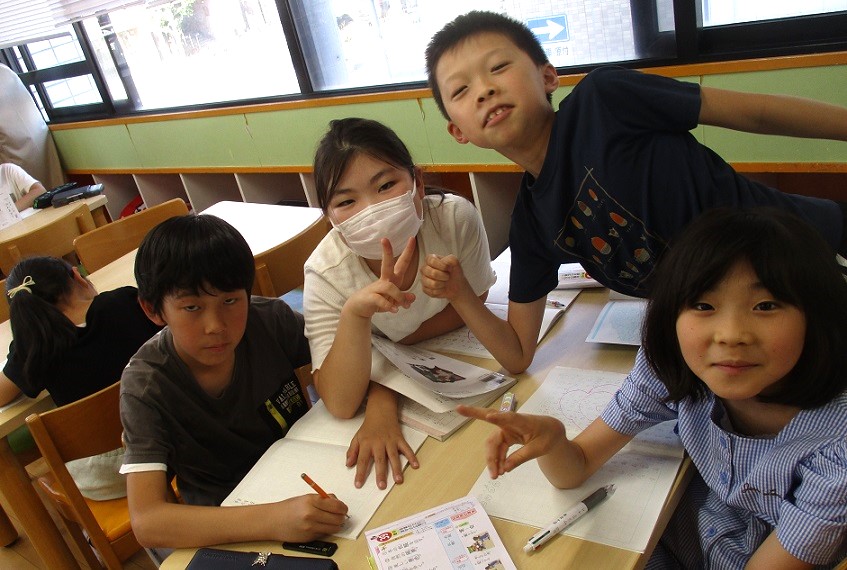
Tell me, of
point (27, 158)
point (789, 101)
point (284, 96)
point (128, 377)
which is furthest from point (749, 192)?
point (27, 158)

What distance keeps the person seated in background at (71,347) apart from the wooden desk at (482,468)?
857mm

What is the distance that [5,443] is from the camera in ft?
5.89

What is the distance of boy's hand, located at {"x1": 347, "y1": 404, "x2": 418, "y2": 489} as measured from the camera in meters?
1.10

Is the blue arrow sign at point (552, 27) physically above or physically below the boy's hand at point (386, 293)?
above

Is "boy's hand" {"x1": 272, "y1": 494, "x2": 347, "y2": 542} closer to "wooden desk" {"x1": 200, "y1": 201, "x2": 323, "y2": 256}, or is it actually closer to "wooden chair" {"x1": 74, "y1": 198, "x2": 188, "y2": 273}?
"wooden desk" {"x1": 200, "y1": 201, "x2": 323, "y2": 256}

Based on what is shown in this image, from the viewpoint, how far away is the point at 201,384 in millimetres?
1393

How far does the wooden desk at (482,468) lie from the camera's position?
0.87 metres

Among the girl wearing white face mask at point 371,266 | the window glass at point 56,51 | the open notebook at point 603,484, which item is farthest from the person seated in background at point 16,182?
the open notebook at point 603,484

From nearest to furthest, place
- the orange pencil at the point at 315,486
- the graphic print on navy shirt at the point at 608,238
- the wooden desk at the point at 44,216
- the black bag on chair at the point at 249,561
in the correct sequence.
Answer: the black bag on chair at the point at 249,561, the orange pencil at the point at 315,486, the graphic print on navy shirt at the point at 608,238, the wooden desk at the point at 44,216

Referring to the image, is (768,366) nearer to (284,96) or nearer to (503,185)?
(503,185)

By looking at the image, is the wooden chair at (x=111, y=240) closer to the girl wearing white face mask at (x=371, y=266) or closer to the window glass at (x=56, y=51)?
the girl wearing white face mask at (x=371, y=266)

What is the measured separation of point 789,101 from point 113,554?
5.80ft

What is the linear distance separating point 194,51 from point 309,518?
14.0 feet

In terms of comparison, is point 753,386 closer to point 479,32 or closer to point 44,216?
point 479,32
